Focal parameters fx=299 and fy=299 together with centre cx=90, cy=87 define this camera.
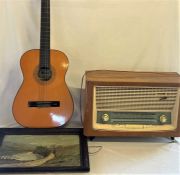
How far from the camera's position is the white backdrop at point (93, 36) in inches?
53.0

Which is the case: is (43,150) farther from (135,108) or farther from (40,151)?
(135,108)

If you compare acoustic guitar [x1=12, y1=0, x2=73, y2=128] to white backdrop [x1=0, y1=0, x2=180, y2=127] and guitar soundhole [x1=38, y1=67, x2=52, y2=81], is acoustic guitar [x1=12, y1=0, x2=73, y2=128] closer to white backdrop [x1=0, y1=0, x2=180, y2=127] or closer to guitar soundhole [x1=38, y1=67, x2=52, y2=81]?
guitar soundhole [x1=38, y1=67, x2=52, y2=81]

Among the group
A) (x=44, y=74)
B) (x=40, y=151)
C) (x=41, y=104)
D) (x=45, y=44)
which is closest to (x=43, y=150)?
(x=40, y=151)

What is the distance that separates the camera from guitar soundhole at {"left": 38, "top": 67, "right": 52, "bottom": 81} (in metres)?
1.26

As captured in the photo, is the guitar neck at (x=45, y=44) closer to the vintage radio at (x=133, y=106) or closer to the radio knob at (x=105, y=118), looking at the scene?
the vintage radio at (x=133, y=106)

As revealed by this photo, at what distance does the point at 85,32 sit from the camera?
1.38 metres

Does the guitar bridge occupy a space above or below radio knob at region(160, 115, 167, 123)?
above

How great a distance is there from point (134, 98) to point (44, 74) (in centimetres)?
39

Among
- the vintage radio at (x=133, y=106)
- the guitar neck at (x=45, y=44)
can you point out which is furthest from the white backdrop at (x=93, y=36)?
the vintage radio at (x=133, y=106)

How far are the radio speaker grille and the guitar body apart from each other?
19 centimetres

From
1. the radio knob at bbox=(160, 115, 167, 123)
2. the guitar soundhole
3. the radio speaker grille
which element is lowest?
the radio knob at bbox=(160, 115, 167, 123)

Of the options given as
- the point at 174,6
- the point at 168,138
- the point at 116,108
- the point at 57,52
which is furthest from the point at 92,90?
the point at 174,6

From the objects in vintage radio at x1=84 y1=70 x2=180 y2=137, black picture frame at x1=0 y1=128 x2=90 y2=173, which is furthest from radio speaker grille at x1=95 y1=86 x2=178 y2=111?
black picture frame at x1=0 y1=128 x2=90 y2=173

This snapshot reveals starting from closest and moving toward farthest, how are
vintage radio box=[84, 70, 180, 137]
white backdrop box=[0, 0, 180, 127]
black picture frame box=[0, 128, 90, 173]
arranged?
black picture frame box=[0, 128, 90, 173], vintage radio box=[84, 70, 180, 137], white backdrop box=[0, 0, 180, 127]
